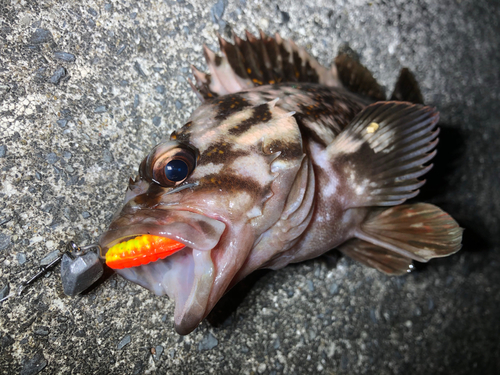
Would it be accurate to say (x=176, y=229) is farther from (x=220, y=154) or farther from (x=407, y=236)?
(x=407, y=236)

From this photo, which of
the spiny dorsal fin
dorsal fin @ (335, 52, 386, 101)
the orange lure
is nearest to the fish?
the orange lure

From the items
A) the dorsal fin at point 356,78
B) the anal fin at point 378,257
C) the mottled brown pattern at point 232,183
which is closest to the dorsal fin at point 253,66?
the dorsal fin at point 356,78

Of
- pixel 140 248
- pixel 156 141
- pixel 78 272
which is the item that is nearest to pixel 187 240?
pixel 140 248

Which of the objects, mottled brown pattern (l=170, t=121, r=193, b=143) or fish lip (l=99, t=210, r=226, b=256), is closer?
fish lip (l=99, t=210, r=226, b=256)

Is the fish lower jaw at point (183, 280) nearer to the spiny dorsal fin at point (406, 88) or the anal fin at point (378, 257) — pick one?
the anal fin at point (378, 257)

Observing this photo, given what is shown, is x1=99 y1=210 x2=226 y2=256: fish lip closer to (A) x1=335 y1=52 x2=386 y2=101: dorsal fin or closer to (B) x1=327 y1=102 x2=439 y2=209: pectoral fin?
(B) x1=327 y1=102 x2=439 y2=209: pectoral fin

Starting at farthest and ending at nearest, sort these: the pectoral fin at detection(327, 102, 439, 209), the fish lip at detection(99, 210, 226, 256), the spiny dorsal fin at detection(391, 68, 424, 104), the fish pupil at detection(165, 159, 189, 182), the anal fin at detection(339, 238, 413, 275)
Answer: the spiny dorsal fin at detection(391, 68, 424, 104)
the anal fin at detection(339, 238, 413, 275)
the pectoral fin at detection(327, 102, 439, 209)
the fish pupil at detection(165, 159, 189, 182)
the fish lip at detection(99, 210, 226, 256)
